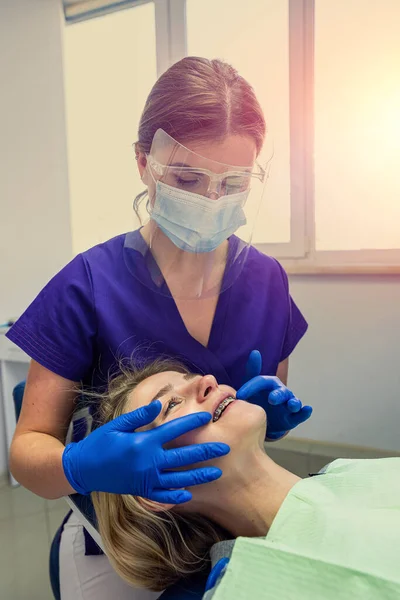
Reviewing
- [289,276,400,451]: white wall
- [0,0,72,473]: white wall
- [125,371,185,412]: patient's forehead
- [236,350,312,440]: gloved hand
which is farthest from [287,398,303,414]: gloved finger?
[0,0,72,473]: white wall

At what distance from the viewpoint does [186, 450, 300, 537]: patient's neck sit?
2.93 feet

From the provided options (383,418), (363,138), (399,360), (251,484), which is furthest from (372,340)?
(251,484)

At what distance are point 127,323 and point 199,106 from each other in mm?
474

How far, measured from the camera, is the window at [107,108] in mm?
1298

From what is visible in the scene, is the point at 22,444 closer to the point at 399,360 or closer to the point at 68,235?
the point at 68,235

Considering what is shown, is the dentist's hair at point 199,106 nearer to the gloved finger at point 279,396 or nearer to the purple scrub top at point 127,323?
the purple scrub top at point 127,323

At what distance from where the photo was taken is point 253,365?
1070 mm

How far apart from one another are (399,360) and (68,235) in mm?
1604

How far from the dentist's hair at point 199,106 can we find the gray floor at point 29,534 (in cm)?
111

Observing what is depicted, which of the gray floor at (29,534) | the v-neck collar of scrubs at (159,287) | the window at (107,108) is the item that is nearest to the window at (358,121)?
the window at (107,108)

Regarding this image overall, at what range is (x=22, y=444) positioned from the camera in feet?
2.99

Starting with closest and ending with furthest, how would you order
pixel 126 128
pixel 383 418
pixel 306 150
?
pixel 126 128 → pixel 306 150 → pixel 383 418

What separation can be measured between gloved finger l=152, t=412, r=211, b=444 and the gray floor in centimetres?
88

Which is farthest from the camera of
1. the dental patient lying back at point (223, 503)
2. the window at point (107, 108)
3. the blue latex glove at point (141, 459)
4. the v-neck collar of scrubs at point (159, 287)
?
the window at point (107, 108)
